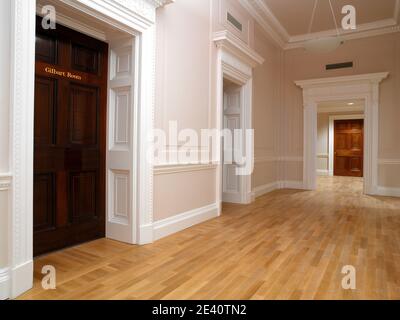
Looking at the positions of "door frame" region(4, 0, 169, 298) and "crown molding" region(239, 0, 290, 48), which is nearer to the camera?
"door frame" region(4, 0, 169, 298)

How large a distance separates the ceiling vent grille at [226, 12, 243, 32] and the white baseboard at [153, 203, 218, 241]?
11.9 ft

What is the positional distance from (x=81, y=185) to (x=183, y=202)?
4.86 ft

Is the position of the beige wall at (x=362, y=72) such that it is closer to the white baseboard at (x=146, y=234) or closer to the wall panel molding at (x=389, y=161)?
the wall panel molding at (x=389, y=161)

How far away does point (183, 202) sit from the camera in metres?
4.31

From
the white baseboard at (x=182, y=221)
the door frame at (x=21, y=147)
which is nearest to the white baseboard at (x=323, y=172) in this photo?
the white baseboard at (x=182, y=221)

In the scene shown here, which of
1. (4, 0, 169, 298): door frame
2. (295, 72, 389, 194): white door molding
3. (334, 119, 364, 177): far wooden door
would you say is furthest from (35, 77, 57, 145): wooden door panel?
(334, 119, 364, 177): far wooden door

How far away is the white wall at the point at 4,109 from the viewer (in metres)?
2.10

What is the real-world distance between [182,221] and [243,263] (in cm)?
147

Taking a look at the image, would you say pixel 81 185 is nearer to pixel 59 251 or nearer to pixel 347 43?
pixel 59 251

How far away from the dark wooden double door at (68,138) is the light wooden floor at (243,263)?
11.8 inches

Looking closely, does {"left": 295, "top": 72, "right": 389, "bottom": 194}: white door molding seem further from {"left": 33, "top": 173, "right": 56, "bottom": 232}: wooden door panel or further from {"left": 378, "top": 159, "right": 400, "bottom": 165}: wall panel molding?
{"left": 33, "top": 173, "right": 56, "bottom": 232}: wooden door panel

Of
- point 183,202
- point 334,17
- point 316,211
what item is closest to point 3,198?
point 183,202

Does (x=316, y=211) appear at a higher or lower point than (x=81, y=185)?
lower

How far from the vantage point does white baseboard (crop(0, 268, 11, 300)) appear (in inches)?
83.2
